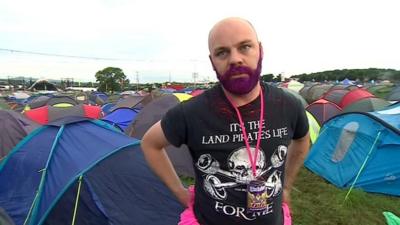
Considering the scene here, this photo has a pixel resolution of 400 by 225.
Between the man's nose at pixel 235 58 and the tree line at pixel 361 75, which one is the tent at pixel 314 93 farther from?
the tree line at pixel 361 75

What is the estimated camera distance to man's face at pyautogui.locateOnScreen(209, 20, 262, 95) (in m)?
1.62

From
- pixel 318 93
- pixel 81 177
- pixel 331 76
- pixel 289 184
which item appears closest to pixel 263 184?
pixel 289 184

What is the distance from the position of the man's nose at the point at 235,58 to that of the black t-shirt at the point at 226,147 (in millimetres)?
200

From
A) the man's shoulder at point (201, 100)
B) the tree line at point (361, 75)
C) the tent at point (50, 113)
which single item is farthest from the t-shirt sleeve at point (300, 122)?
the tree line at point (361, 75)

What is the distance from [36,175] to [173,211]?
1.73m

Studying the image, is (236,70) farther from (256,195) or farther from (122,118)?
(122,118)

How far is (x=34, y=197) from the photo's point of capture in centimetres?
429

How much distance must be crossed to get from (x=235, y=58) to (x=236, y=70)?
→ 0.05m

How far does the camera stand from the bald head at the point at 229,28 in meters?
1.63

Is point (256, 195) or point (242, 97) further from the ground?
point (242, 97)

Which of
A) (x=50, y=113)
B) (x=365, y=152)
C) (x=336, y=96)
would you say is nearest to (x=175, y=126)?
(x=365, y=152)

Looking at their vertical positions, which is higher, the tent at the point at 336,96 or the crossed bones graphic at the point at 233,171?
the crossed bones graphic at the point at 233,171

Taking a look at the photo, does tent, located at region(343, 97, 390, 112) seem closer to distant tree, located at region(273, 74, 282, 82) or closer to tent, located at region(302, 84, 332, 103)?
tent, located at region(302, 84, 332, 103)

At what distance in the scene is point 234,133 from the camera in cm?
169
